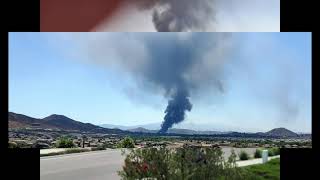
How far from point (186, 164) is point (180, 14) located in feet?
5.67

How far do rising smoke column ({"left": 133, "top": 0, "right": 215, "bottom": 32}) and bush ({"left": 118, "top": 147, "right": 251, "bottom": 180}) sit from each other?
4.61 feet

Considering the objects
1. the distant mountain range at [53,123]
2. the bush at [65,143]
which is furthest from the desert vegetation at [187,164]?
the bush at [65,143]

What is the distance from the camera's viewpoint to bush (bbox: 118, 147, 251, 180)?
651 centimetres

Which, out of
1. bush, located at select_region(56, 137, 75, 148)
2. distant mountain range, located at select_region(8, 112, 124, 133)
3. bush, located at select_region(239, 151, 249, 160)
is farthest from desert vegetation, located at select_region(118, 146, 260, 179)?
bush, located at select_region(56, 137, 75, 148)

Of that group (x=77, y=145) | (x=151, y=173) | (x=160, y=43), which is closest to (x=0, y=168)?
(x=77, y=145)

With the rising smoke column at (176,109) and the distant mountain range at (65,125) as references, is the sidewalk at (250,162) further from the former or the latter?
the rising smoke column at (176,109)

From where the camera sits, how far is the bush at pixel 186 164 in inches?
256

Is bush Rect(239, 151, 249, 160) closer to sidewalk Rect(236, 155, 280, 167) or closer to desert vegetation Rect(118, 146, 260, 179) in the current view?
sidewalk Rect(236, 155, 280, 167)

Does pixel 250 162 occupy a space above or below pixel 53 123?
below

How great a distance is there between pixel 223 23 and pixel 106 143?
1980mm

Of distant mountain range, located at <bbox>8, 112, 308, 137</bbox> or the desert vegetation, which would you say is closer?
the desert vegetation

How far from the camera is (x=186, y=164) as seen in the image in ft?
21.5

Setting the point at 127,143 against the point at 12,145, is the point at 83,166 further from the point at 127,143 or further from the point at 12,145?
the point at 12,145

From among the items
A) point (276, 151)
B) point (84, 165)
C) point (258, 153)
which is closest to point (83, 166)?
point (84, 165)
